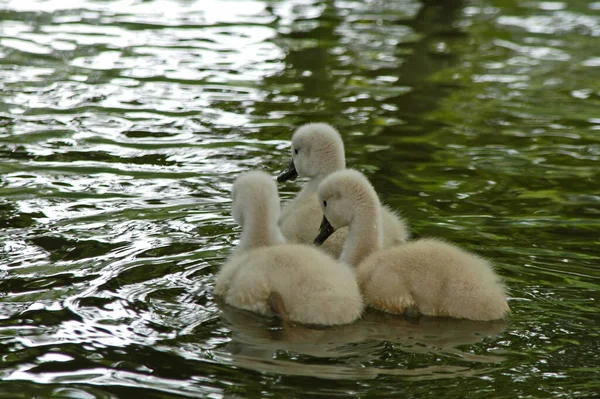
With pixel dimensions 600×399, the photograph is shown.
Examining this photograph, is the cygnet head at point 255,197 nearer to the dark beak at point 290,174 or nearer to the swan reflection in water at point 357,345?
the swan reflection in water at point 357,345

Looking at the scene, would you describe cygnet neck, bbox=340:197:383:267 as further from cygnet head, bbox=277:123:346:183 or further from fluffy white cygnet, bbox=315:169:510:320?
cygnet head, bbox=277:123:346:183

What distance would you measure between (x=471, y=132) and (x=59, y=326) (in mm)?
6241

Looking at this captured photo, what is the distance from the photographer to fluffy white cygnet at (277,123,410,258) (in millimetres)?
7250

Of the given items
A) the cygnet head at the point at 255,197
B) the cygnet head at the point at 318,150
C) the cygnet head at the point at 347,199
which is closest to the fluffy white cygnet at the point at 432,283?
the cygnet head at the point at 347,199

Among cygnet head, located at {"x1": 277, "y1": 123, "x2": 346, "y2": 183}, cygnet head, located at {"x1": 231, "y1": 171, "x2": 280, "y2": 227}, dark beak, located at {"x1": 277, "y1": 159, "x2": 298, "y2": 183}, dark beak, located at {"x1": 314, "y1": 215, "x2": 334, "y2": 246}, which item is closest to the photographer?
cygnet head, located at {"x1": 231, "y1": 171, "x2": 280, "y2": 227}

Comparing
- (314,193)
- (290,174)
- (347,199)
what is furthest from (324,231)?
(290,174)

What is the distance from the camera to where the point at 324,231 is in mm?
7070

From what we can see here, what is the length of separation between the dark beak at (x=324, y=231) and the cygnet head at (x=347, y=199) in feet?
0.26

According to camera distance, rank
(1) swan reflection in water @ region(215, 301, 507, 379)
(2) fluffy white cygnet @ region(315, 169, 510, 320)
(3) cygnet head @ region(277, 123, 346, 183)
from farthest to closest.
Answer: (3) cygnet head @ region(277, 123, 346, 183) < (2) fluffy white cygnet @ region(315, 169, 510, 320) < (1) swan reflection in water @ region(215, 301, 507, 379)

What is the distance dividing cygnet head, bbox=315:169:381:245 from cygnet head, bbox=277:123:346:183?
999mm

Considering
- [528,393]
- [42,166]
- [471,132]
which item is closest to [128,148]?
[42,166]

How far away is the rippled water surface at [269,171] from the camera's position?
212 inches

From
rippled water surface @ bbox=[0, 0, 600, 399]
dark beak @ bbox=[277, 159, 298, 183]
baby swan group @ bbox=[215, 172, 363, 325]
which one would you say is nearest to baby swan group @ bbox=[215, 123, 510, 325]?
baby swan group @ bbox=[215, 172, 363, 325]

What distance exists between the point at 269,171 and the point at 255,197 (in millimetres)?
2880
